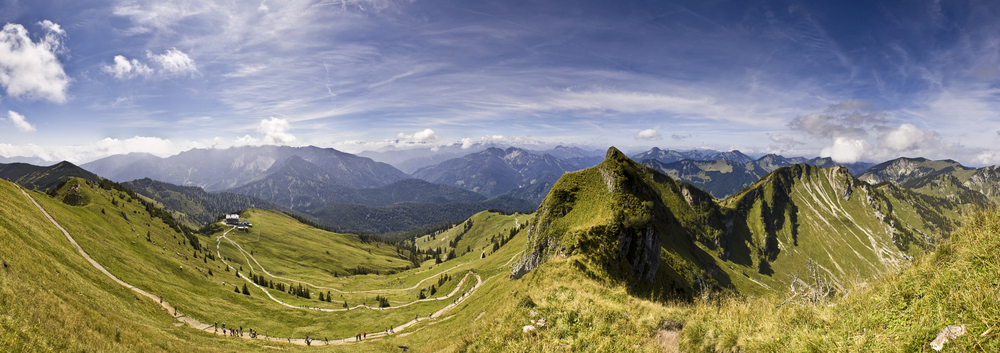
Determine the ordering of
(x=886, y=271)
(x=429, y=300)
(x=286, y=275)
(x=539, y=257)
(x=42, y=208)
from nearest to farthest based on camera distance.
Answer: (x=886, y=271) < (x=539, y=257) < (x=42, y=208) < (x=429, y=300) < (x=286, y=275)

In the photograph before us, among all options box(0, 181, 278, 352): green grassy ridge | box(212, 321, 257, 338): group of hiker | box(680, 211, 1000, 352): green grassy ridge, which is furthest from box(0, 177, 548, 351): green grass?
box(680, 211, 1000, 352): green grassy ridge

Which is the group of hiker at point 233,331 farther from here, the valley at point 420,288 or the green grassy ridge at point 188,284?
the green grassy ridge at point 188,284

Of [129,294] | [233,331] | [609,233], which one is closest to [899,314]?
[609,233]

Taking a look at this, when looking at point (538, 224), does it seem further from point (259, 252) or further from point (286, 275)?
point (259, 252)

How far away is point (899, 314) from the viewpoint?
9.22 metres

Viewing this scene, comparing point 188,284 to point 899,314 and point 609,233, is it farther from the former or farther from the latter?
point 899,314

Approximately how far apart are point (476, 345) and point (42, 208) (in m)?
117

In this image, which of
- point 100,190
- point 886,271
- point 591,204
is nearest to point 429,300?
point 591,204

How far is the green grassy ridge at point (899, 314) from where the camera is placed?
7.94m

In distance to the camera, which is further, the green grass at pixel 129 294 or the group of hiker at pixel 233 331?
the group of hiker at pixel 233 331

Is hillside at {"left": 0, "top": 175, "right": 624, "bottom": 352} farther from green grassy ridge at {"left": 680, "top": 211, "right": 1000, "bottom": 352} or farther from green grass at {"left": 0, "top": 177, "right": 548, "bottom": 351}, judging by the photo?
green grassy ridge at {"left": 680, "top": 211, "right": 1000, "bottom": 352}

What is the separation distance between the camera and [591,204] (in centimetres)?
5822

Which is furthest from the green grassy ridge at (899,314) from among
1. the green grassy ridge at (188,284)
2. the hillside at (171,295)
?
the green grassy ridge at (188,284)

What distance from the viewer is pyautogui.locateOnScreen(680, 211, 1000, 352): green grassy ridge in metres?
7.94
